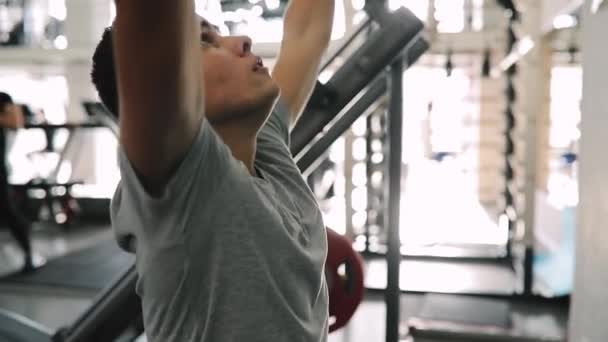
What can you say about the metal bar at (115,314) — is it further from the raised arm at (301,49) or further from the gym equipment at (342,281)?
the gym equipment at (342,281)

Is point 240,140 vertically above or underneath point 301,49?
underneath

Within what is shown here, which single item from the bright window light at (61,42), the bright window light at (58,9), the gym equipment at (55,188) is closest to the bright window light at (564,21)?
the gym equipment at (55,188)

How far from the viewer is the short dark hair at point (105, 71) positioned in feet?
2.62

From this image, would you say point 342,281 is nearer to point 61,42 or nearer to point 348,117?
point 348,117

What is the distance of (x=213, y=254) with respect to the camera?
70 cm

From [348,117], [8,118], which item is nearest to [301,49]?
[348,117]

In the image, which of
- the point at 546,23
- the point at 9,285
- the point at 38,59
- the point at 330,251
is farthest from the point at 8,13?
the point at 330,251

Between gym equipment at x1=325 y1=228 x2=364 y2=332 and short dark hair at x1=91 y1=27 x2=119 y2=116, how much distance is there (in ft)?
3.03

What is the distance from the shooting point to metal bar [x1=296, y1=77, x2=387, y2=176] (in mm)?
1715

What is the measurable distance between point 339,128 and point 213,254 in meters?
1.28

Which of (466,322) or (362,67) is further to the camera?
(466,322)

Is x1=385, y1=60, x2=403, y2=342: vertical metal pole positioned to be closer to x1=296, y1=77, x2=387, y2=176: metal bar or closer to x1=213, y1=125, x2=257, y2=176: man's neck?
x1=296, y1=77, x2=387, y2=176: metal bar

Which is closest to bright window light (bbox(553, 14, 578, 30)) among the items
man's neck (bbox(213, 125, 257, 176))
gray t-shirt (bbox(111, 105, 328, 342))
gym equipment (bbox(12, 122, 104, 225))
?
man's neck (bbox(213, 125, 257, 176))

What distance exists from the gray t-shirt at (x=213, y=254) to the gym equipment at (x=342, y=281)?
0.81m
